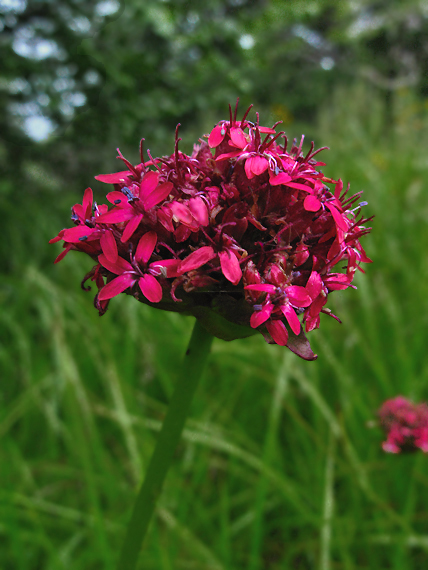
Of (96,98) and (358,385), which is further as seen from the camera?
(96,98)

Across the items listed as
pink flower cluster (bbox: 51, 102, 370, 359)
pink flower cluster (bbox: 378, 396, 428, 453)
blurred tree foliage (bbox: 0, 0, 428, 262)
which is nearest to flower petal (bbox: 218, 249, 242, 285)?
pink flower cluster (bbox: 51, 102, 370, 359)

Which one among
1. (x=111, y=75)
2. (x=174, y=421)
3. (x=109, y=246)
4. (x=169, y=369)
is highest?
(x=111, y=75)

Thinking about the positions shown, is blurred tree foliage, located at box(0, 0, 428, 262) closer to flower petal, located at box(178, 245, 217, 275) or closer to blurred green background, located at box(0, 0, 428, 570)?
blurred green background, located at box(0, 0, 428, 570)

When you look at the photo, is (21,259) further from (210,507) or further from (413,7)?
(413,7)

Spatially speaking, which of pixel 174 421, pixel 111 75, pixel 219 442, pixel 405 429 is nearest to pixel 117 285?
pixel 174 421

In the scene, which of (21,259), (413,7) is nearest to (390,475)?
(21,259)

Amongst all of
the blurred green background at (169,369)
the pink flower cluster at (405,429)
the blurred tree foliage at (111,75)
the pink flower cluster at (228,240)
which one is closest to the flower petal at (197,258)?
the pink flower cluster at (228,240)

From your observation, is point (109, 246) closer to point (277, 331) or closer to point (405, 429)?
point (277, 331)
